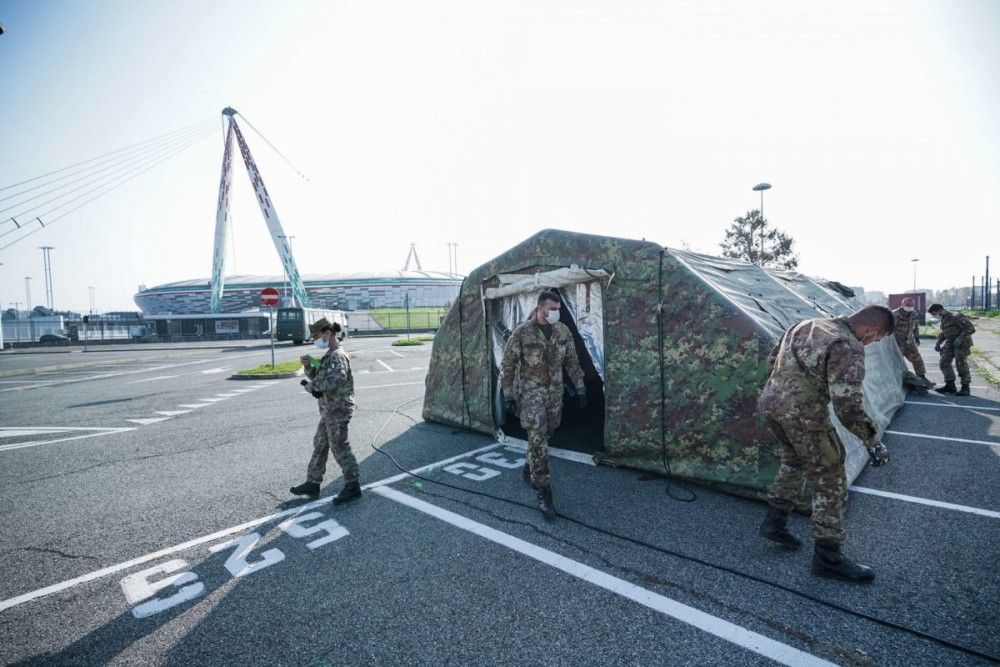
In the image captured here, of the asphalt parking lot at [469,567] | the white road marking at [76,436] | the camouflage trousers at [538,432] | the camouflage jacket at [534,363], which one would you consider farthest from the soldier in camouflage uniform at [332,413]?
the white road marking at [76,436]

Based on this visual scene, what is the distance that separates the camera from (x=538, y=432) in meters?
4.44

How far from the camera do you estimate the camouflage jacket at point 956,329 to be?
8.84m

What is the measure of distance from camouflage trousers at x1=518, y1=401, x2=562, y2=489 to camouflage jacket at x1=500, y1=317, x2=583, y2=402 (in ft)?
0.38

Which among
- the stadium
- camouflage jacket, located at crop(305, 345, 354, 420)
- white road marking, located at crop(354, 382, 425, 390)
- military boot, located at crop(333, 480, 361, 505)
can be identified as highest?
the stadium

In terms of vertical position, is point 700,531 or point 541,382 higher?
point 541,382

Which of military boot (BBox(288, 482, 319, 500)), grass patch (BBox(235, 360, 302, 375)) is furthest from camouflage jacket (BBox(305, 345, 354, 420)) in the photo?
grass patch (BBox(235, 360, 302, 375))

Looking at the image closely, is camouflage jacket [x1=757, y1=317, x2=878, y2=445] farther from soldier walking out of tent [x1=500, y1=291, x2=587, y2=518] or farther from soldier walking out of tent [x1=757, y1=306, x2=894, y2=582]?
soldier walking out of tent [x1=500, y1=291, x2=587, y2=518]

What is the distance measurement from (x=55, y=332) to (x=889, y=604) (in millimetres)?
60967

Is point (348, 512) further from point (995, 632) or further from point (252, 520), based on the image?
point (995, 632)

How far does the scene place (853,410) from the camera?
3.01m

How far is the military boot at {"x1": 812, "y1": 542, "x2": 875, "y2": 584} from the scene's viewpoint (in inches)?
120

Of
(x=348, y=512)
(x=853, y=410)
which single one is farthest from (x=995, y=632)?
(x=348, y=512)

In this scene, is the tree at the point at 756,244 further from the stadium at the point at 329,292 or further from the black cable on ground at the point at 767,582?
the stadium at the point at 329,292

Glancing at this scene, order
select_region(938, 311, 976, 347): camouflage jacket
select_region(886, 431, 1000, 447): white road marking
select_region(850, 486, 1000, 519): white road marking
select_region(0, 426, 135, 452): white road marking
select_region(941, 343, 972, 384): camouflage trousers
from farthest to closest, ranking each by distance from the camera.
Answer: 1. select_region(941, 343, 972, 384): camouflage trousers
2. select_region(938, 311, 976, 347): camouflage jacket
3. select_region(0, 426, 135, 452): white road marking
4. select_region(886, 431, 1000, 447): white road marking
5. select_region(850, 486, 1000, 519): white road marking
